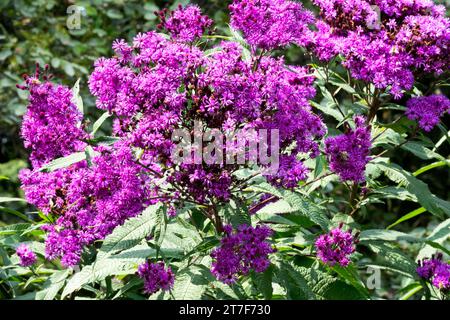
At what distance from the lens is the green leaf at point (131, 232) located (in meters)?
2.31

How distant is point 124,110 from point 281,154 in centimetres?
52

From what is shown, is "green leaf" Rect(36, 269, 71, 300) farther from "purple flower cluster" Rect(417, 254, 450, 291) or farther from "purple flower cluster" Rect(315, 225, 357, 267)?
"purple flower cluster" Rect(417, 254, 450, 291)

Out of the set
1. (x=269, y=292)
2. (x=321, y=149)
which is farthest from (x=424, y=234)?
(x=269, y=292)

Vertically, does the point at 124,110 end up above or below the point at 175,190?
above

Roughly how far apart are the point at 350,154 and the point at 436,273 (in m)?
0.55

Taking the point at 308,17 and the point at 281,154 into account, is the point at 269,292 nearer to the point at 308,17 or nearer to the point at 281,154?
the point at 281,154

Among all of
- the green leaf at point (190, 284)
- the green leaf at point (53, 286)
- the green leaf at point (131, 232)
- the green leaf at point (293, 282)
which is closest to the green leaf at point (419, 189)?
the green leaf at point (293, 282)

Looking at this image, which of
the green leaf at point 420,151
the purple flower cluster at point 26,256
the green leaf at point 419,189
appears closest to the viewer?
the green leaf at point 419,189

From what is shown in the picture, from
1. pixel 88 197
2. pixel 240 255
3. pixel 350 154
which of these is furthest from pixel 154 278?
pixel 350 154

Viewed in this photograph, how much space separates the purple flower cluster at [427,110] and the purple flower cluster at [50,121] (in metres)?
1.19

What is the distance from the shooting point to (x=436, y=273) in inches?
103

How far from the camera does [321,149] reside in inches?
110

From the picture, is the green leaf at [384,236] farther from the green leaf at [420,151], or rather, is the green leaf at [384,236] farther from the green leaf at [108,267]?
the green leaf at [108,267]

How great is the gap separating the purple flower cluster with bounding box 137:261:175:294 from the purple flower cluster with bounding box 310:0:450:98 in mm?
984
